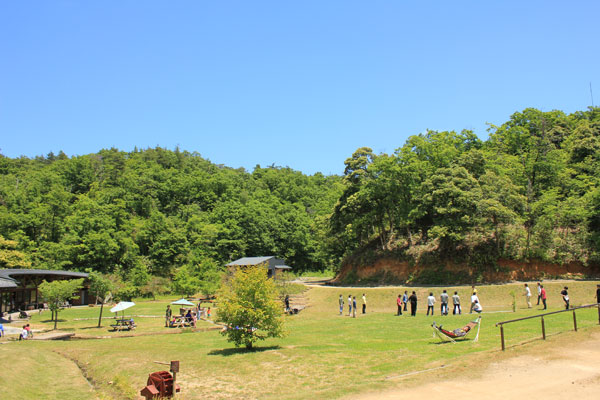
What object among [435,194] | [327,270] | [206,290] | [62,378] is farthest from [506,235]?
[327,270]

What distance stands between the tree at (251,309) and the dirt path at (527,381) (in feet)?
25.6

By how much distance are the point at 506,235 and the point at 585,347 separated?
25.3 m

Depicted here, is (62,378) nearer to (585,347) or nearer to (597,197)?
(585,347)

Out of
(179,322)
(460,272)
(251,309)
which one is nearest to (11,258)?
(179,322)

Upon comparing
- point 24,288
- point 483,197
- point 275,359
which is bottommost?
point 275,359

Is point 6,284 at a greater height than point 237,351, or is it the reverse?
point 6,284

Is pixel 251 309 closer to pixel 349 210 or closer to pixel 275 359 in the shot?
pixel 275 359

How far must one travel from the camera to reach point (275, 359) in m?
15.7

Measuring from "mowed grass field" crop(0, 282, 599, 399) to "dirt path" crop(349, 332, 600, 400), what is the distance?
651 millimetres

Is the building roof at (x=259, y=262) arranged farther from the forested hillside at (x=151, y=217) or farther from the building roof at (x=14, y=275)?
the building roof at (x=14, y=275)

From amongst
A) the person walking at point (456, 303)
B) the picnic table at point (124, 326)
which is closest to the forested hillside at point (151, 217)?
the picnic table at point (124, 326)

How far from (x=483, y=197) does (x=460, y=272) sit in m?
7.60

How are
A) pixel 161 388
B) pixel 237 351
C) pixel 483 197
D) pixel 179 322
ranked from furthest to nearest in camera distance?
1. pixel 483 197
2. pixel 179 322
3. pixel 237 351
4. pixel 161 388

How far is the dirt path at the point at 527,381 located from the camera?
980cm
